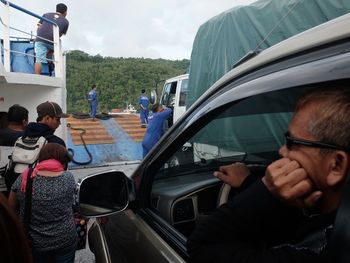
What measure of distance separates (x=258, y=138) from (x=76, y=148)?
23.4 ft

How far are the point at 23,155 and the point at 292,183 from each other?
2.49 meters

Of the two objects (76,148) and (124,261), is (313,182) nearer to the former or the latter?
(124,261)

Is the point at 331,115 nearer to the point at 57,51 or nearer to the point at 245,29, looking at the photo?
the point at 245,29

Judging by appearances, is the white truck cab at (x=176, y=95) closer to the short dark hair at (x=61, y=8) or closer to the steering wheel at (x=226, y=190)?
the short dark hair at (x=61, y=8)

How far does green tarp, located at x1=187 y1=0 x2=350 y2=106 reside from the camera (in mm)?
3701

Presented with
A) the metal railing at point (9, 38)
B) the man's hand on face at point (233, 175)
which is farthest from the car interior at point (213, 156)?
the metal railing at point (9, 38)

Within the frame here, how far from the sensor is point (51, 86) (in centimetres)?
683

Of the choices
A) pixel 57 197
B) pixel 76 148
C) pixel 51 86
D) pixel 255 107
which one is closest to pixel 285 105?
pixel 255 107

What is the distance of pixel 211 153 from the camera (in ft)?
6.85

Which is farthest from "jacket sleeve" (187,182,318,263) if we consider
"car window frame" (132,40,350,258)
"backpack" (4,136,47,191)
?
"backpack" (4,136,47,191)

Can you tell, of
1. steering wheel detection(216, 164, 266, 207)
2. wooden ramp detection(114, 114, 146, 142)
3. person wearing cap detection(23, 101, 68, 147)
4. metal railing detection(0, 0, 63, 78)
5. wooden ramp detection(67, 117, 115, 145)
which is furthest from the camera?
wooden ramp detection(114, 114, 146, 142)

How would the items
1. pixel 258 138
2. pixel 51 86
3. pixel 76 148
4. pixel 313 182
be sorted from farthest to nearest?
pixel 76 148 → pixel 51 86 → pixel 258 138 → pixel 313 182

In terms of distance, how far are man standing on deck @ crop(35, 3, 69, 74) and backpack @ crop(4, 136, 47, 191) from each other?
419cm

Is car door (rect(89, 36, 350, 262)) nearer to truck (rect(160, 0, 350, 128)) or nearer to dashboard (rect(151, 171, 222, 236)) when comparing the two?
dashboard (rect(151, 171, 222, 236))
